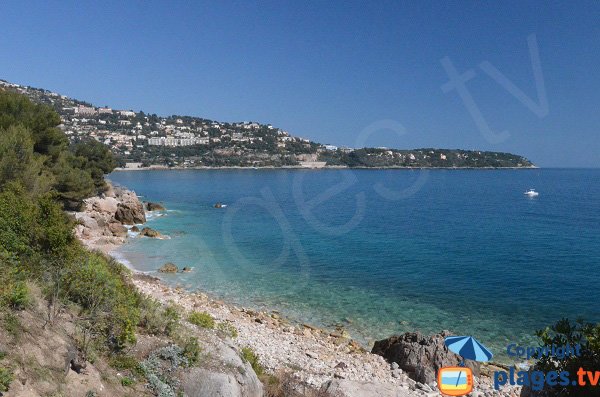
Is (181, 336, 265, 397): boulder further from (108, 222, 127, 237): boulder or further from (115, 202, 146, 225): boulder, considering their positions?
(115, 202, 146, 225): boulder

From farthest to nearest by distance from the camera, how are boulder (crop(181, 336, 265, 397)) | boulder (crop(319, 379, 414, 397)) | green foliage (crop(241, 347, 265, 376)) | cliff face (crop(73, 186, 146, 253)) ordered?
1. cliff face (crop(73, 186, 146, 253))
2. green foliage (crop(241, 347, 265, 376))
3. boulder (crop(319, 379, 414, 397))
4. boulder (crop(181, 336, 265, 397))

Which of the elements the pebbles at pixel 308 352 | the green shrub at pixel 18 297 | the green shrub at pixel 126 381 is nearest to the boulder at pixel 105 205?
the pebbles at pixel 308 352

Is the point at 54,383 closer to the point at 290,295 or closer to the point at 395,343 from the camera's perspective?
the point at 395,343

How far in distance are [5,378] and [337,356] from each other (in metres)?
9.63

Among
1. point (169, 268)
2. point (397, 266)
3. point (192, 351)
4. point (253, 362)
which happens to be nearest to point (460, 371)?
point (253, 362)

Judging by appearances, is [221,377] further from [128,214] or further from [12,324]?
[128,214]

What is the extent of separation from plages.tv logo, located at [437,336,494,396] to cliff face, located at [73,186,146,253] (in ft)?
64.3

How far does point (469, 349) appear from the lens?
1031 cm

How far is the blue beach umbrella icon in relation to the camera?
10.0 meters

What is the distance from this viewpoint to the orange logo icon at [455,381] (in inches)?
390

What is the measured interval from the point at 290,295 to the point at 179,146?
180 meters

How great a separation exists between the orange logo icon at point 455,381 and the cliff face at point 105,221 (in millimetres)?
19576

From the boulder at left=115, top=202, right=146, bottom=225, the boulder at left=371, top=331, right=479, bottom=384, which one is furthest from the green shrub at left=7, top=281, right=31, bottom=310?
the boulder at left=115, top=202, right=146, bottom=225

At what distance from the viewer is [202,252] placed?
29234 mm
